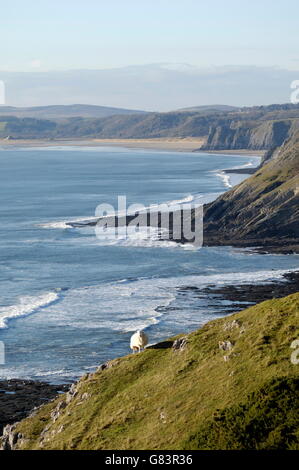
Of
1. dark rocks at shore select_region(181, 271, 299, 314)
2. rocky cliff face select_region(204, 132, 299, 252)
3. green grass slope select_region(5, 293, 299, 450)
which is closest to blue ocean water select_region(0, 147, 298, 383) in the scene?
dark rocks at shore select_region(181, 271, 299, 314)

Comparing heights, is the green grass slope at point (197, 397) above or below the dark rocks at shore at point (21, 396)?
above

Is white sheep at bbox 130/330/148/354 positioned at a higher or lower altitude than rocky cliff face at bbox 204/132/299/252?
higher

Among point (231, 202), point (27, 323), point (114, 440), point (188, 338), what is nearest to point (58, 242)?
point (231, 202)

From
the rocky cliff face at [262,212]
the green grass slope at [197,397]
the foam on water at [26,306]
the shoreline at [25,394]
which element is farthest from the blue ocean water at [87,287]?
the green grass slope at [197,397]

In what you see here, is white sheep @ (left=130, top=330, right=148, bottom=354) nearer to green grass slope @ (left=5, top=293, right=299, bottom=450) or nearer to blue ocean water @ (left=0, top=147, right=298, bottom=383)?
green grass slope @ (left=5, top=293, right=299, bottom=450)

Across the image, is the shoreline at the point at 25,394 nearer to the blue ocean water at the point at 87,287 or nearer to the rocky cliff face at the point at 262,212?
the blue ocean water at the point at 87,287
